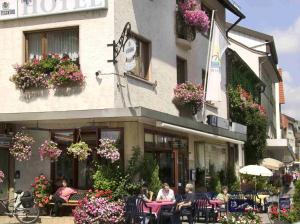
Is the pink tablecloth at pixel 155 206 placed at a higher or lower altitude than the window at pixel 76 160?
lower

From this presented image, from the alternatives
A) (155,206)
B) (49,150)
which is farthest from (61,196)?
(155,206)

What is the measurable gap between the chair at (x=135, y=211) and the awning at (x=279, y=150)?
2454cm

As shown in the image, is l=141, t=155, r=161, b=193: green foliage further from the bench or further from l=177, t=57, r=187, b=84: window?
l=177, t=57, r=187, b=84: window

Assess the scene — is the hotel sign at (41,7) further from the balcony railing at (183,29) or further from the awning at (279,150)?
the awning at (279,150)

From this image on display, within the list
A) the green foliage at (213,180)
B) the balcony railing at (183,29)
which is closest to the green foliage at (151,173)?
the balcony railing at (183,29)

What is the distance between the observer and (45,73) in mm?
17047

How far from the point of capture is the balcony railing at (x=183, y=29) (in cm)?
2062

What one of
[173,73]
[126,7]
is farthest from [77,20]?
[173,73]

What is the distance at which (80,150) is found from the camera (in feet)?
53.1

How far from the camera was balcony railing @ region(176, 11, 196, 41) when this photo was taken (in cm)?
2062

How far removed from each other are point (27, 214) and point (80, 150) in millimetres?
2365

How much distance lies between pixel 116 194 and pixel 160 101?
4097 mm

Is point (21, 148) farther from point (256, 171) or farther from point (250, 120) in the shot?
point (250, 120)

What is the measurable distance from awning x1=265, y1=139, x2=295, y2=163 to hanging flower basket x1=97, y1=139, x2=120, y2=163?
23.5m
